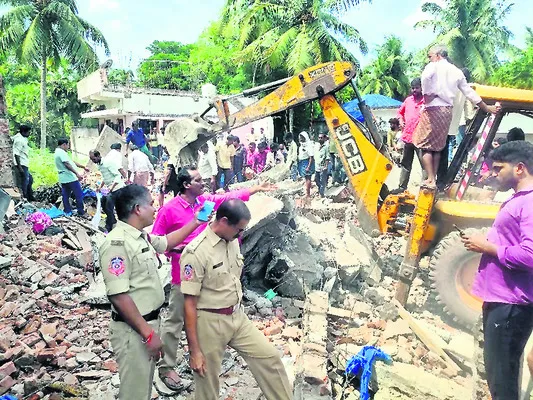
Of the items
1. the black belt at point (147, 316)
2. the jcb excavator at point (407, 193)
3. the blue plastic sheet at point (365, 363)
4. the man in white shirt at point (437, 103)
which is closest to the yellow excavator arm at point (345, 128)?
the jcb excavator at point (407, 193)

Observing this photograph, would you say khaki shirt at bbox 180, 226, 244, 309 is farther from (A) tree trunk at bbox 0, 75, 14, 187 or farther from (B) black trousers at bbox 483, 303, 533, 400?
(A) tree trunk at bbox 0, 75, 14, 187

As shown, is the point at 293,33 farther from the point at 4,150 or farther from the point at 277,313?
the point at 277,313

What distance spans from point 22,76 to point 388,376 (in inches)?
1578

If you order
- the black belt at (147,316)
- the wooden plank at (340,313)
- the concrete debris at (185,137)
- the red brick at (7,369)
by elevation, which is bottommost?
the wooden plank at (340,313)

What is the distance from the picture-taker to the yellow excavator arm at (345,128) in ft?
18.4

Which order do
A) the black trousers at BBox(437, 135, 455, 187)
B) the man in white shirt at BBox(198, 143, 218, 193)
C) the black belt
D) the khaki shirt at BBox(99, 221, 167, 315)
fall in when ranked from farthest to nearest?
the man in white shirt at BBox(198, 143, 218, 193) < the black trousers at BBox(437, 135, 455, 187) < the black belt < the khaki shirt at BBox(99, 221, 167, 315)

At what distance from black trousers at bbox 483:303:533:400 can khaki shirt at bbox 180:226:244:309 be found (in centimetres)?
154

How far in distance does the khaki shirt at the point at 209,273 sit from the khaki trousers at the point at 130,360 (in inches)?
15.3

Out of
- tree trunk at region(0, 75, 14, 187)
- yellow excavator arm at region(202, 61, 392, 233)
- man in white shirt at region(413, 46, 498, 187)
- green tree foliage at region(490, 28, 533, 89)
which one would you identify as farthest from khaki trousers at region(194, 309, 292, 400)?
green tree foliage at region(490, 28, 533, 89)

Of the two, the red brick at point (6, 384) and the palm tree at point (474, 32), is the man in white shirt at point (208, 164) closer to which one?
the red brick at point (6, 384)

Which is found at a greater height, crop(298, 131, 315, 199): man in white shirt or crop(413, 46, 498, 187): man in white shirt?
crop(413, 46, 498, 187): man in white shirt

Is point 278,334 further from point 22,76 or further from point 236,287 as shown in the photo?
point 22,76

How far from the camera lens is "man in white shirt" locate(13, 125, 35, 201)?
8727mm

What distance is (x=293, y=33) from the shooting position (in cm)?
2106
